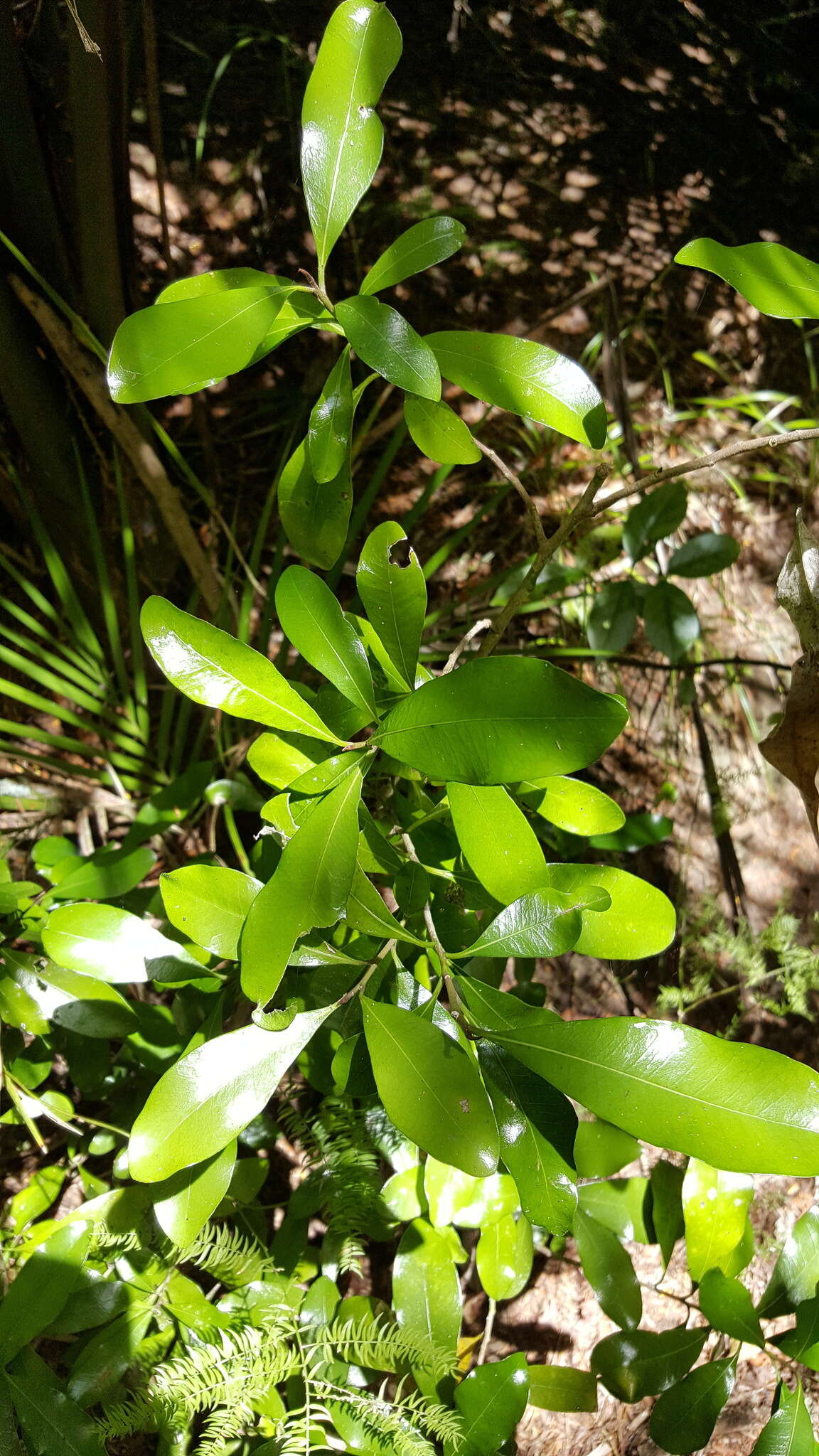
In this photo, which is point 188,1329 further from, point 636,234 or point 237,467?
point 636,234

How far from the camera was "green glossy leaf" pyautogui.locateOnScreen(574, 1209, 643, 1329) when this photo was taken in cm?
87

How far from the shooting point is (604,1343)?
85 centimetres

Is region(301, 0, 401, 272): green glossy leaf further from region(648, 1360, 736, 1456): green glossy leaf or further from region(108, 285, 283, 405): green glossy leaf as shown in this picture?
region(648, 1360, 736, 1456): green glossy leaf

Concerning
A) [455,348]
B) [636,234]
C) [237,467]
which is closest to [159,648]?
[455,348]

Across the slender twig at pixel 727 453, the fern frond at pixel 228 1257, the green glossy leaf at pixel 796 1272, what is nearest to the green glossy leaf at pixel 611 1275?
the green glossy leaf at pixel 796 1272

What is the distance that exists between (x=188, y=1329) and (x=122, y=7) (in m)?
1.33

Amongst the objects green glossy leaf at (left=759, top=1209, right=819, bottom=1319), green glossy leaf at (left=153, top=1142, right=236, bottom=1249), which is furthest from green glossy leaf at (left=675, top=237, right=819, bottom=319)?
green glossy leaf at (left=759, top=1209, right=819, bottom=1319)

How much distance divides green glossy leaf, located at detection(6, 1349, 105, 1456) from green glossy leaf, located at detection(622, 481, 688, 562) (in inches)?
42.8

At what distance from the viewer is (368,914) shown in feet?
1.94

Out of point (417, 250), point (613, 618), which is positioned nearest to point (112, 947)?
point (417, 250)

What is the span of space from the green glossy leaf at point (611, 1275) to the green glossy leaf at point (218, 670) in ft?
2.26

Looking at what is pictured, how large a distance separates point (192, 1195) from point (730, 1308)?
1.85 ft

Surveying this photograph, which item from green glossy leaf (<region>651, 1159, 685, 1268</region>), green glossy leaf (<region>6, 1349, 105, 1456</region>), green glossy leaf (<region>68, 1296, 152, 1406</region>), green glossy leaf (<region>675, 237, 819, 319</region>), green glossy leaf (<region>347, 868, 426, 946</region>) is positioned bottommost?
green glossy leaf (<region>68, 1296, 152, 1406</region>)

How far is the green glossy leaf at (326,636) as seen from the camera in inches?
23.0
